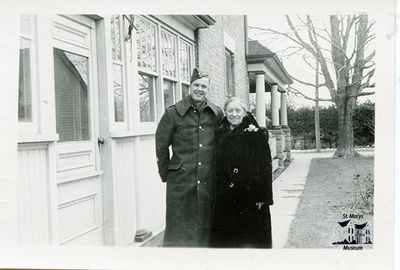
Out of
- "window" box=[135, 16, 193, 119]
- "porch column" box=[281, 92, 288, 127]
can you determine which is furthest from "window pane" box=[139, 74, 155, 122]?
"porch column" box=[281, 92, 288, 127]

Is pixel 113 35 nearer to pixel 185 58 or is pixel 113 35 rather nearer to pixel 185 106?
pixel 185 106

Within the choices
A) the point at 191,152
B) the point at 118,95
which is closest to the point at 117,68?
the point at 118,95

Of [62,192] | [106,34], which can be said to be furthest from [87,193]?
[106,34]

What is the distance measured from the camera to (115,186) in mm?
1736

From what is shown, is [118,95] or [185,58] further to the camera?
[185,58]

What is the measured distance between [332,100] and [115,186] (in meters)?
0.99

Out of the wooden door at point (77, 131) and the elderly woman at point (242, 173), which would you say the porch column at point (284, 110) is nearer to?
the elderly woman at point (242, 173)

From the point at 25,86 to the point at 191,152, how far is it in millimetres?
703

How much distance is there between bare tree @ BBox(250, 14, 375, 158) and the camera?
1.54m

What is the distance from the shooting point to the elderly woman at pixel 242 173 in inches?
65.5

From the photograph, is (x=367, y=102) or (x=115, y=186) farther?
(x=115, y=186)

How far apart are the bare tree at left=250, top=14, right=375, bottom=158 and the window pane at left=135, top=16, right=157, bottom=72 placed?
55cm

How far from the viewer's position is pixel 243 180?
1678mm

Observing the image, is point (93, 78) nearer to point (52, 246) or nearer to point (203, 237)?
point (52, 246)
